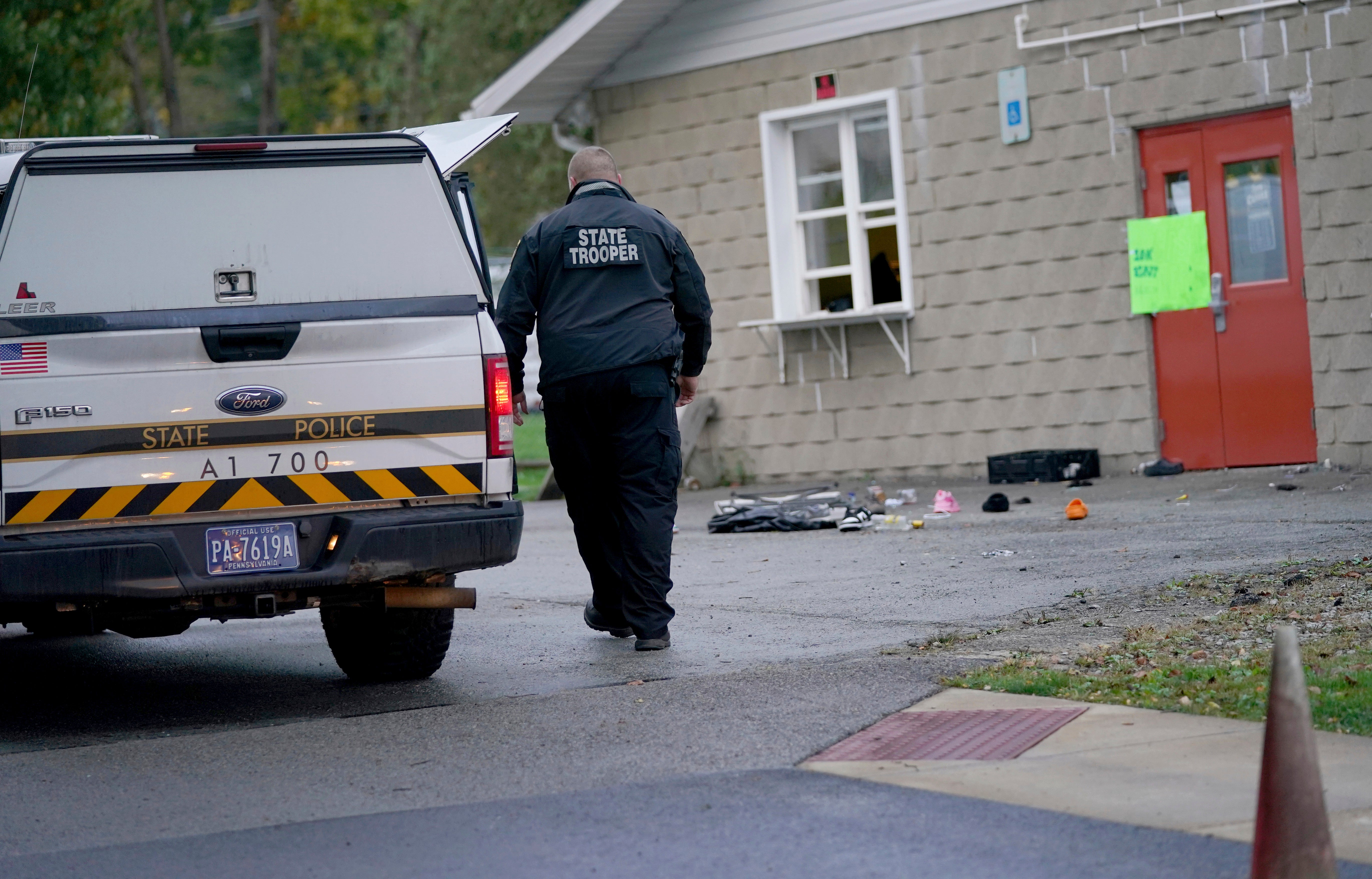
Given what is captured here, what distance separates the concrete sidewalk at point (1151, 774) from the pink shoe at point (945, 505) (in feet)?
21.5

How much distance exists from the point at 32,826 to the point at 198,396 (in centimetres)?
155

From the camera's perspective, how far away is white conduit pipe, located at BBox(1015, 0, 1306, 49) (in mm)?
12422

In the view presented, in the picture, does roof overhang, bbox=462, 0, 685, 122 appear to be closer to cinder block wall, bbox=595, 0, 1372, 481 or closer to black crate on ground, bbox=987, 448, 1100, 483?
cinder block wall, bbox=595, 0, 1372, 481

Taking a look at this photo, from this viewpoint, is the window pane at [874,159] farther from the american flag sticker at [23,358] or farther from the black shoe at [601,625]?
the american flag sticker at [23,358]

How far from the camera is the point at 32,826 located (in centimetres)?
460

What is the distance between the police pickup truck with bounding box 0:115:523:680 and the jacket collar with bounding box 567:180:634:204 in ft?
3.64

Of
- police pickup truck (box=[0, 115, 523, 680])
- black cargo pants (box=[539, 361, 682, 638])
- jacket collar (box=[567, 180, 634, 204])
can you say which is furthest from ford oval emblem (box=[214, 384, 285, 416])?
jacket collar (box=[567, 180, 634, 204])

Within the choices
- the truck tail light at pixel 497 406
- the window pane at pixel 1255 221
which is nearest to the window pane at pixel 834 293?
the window pane at pixel 1255 221

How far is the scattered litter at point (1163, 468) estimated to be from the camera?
12938 millimetres

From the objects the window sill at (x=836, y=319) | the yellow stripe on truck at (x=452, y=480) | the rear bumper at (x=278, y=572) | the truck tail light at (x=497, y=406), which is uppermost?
the window sill at (x=836, y=319)

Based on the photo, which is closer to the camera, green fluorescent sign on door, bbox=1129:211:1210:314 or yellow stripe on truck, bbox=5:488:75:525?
yellow stripe on truck, bbox=5:488:75:525

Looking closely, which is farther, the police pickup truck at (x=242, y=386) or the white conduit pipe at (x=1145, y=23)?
the white conduit pipe at (x=1145, y=23)

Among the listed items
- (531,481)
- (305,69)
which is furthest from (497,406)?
(305,69)

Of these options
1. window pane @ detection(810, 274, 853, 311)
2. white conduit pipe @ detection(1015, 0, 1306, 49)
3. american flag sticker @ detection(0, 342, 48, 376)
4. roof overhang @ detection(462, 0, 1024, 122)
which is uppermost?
roof overhang @ detection(462, 0, 1024, 122)
